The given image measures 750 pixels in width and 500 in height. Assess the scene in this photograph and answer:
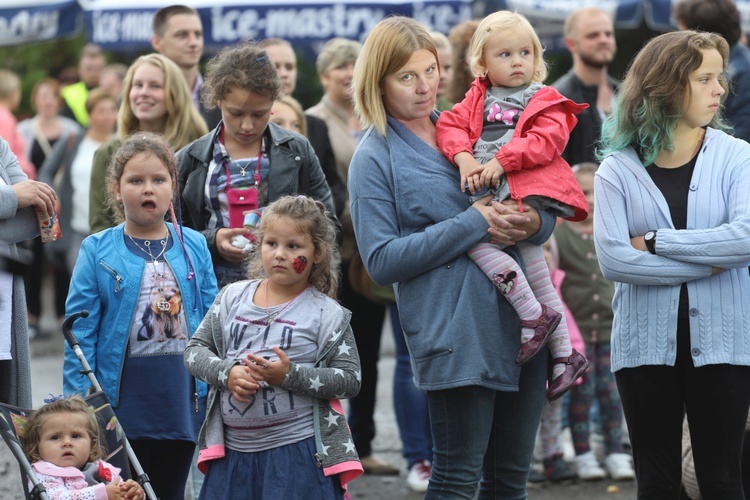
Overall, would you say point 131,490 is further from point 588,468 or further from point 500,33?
point 588,468

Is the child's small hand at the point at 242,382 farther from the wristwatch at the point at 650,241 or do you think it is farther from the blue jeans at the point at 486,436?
the wristwatch at the point at 650,241

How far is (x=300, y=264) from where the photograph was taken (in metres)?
4.42

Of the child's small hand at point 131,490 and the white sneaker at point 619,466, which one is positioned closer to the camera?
the child's small hand at point 131,490

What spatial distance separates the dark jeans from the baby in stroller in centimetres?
259

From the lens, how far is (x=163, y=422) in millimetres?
4855

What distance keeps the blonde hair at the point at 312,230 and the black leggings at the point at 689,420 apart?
1.17 m

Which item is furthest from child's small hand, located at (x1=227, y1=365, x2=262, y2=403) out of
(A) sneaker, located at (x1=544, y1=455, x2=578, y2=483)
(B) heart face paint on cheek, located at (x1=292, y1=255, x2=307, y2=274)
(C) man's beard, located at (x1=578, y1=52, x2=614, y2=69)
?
(C) man's beard, located at (x1=578, y1=52, x2=614, y2=69)

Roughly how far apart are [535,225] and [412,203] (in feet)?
1.44

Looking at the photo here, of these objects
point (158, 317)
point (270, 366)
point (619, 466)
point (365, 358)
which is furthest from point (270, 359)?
point (619, 466)

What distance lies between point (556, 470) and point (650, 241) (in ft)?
8.08

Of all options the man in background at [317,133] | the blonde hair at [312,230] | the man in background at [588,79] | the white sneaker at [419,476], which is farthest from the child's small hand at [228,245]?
the man in background at [588,79]

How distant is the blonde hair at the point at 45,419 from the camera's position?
14.2ft

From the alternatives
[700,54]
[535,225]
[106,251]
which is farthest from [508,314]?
[106,251]

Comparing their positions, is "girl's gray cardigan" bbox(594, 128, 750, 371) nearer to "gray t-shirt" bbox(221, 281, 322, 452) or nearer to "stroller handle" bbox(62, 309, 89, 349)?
"gray t-shirt" bbox(221, 281, 322, 452)
